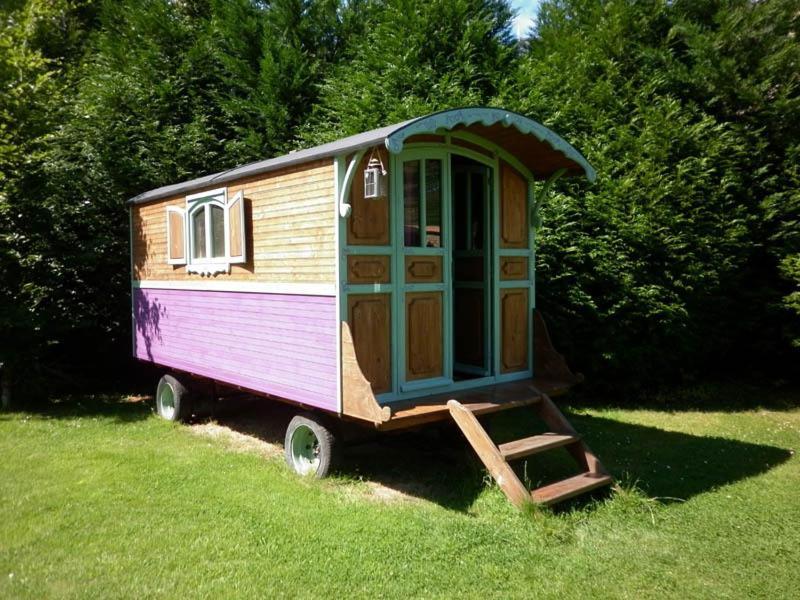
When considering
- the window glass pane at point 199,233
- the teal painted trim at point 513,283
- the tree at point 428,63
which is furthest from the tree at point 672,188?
the window glass pane at point 199,233

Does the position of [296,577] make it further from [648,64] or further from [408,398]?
[648,64]

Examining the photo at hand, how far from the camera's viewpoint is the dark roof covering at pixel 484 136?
191 inches

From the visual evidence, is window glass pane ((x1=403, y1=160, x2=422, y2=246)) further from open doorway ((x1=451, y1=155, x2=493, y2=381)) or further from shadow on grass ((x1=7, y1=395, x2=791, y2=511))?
shadow on grass ((x1=7, y1=395, x2=791, y2=511))

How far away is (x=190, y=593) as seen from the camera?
3.62 metres

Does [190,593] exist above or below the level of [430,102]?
below

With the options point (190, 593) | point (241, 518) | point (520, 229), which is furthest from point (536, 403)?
point (190, 593)

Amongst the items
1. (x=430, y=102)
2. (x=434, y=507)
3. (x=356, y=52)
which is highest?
(x=356, y=52)

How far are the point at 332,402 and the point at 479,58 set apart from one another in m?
6.27

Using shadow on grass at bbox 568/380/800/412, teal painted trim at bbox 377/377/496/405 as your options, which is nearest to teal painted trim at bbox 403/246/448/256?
teal painted trim at bbox 377/377/496/405

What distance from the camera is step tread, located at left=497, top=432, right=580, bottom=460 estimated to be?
4.88m

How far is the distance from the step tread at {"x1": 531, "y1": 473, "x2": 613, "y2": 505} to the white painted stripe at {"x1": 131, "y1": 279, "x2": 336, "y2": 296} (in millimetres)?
2206

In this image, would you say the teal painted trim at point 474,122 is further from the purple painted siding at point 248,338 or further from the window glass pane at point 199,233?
the window glass pane at point 199,233

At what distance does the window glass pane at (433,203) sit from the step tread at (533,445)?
189 cm

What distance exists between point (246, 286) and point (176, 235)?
Result: 5.60 ft
